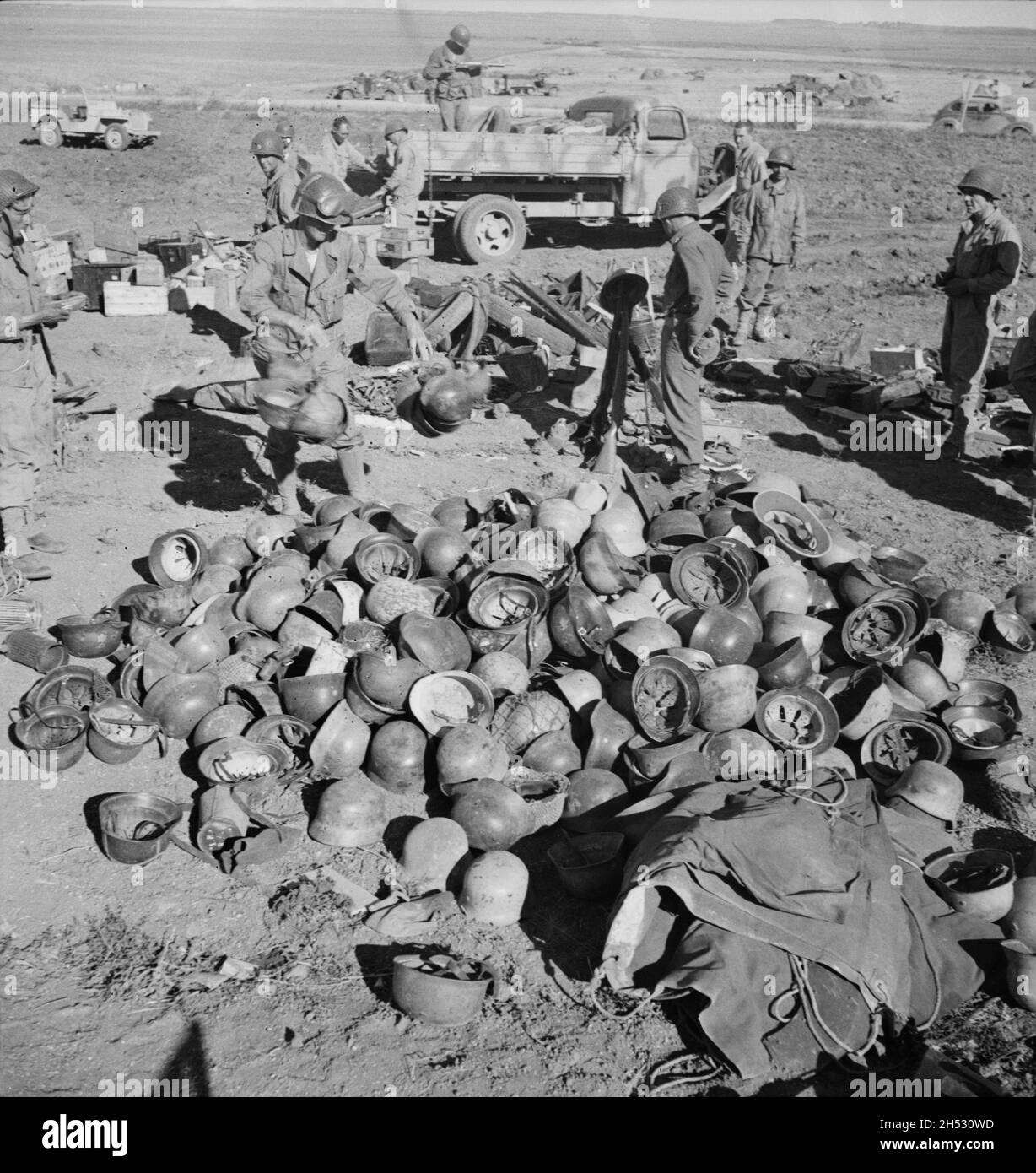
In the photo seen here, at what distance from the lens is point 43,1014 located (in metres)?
3.74

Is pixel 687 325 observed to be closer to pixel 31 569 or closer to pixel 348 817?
pixel 348 817

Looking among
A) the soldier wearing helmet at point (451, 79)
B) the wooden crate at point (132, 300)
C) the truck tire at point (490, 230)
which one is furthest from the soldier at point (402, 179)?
the wooden crate at point (132, 300)

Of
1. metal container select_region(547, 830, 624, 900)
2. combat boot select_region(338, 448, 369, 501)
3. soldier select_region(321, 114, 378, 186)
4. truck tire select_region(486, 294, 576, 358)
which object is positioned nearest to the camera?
metal container select_region(547, 830, 624, 900)

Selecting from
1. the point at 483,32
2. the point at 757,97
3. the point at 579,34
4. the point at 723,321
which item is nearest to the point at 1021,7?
the point at 579,34

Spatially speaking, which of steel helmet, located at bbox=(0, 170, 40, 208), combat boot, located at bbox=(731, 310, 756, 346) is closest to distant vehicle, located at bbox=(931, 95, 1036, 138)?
combat boot, located at bbox=(731, 310, 756, 346)

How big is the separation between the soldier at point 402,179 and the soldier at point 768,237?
15.5 feet

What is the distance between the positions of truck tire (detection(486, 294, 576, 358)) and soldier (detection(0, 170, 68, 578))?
171 inches

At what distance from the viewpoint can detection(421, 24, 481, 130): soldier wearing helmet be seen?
53.2 feet

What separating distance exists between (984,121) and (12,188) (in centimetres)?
2720

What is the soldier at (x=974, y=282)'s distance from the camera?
325 inches

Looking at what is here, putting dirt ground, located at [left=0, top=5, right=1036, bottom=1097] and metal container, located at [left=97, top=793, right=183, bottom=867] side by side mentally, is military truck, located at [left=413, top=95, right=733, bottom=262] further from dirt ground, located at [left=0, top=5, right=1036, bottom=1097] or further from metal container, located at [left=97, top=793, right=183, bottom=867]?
metal container, located at [left=97, top=793, right=183, bottom=867]

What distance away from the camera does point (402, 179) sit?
13.9 metres

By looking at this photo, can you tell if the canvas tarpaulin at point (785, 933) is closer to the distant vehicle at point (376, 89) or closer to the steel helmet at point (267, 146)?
the steel helmet at point (267, 146)

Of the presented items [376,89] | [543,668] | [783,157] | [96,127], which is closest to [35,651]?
[543,668]
